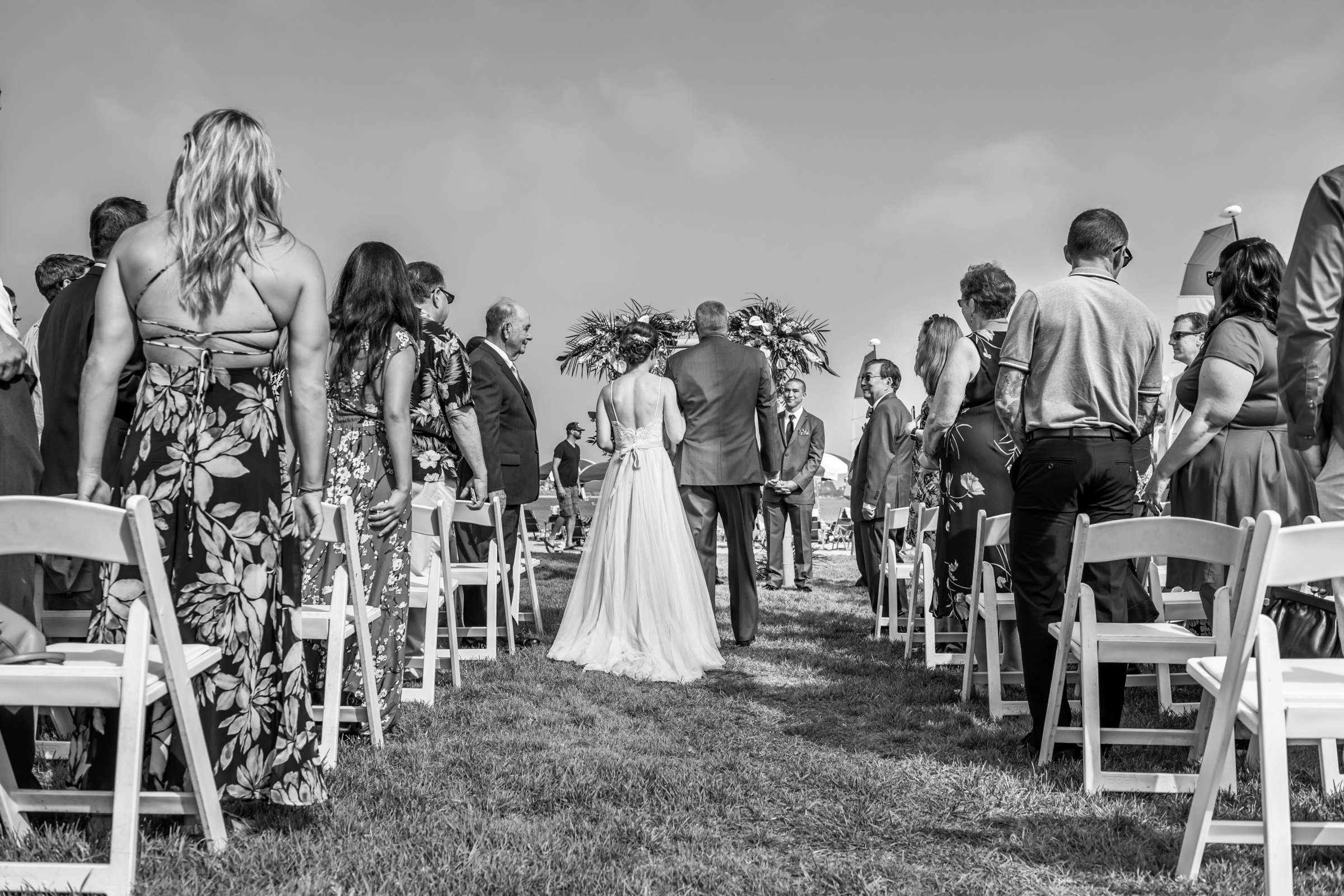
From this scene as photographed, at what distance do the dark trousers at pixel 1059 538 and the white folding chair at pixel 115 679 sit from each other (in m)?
2.99

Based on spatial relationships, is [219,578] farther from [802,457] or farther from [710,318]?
[802,457]

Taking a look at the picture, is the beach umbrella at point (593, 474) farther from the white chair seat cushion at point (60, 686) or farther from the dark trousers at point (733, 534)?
the white chair seat cushion at point (60, 686)

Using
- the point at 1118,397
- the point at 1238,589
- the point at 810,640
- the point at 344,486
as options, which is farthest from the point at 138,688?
the point at 810,640

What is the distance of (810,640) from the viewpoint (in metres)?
7.74

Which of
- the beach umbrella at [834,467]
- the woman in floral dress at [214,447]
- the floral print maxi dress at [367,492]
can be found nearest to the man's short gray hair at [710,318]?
the floral print maxi dress at [367,492]

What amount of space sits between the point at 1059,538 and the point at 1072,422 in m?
0.45

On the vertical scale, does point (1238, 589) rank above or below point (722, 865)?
above

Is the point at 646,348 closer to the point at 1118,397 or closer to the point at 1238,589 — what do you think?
the point at 1118,397

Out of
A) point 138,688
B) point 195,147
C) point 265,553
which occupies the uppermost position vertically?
point 195,147

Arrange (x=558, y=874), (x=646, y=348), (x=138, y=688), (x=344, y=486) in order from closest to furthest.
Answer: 1. (x=138, y=688)
2. (x=558, y=874)
3. (x=344, y=486)
4. (x=646, y=348)

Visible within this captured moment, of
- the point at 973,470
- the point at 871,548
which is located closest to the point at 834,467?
the point at 871,548

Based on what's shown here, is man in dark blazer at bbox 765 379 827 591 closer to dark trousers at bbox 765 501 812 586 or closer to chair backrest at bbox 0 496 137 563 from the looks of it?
dark trousers at bbox 765 501 812 586

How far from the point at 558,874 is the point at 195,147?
225 centimetres

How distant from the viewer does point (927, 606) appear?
622cm
